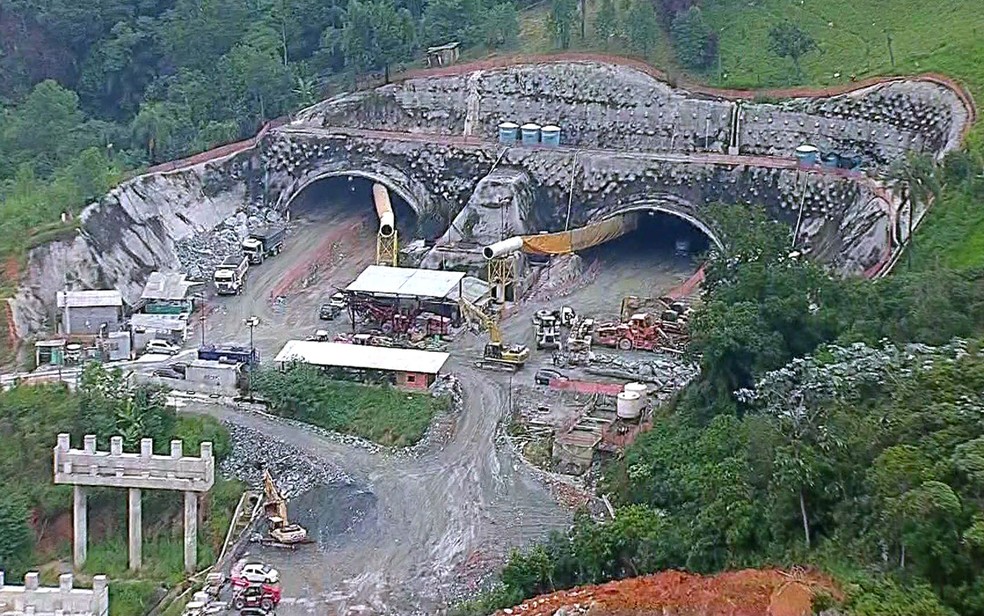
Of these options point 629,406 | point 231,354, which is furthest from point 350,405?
point 629,406

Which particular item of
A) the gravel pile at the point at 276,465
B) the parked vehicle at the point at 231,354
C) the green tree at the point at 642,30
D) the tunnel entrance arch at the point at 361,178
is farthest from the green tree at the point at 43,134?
the gravel pile at the point at 276,465

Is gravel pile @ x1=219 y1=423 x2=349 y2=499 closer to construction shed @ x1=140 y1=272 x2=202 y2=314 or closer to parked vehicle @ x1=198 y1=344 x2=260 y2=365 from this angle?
parked vehicle @ x1=198 y1=344 x2=260 y2=365

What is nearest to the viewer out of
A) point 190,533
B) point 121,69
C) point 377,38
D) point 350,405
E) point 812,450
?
point 812,450

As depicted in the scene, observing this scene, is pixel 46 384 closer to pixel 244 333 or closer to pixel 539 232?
pixel 244 333

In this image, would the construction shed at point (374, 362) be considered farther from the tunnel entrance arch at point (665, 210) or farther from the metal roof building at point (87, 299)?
the tunnel entrance arch at point (665, 210)

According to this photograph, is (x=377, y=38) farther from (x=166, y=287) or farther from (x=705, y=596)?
(x=705, y=596)

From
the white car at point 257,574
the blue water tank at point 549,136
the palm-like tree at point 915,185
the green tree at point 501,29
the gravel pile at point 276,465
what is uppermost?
the green tree at point 501,29
